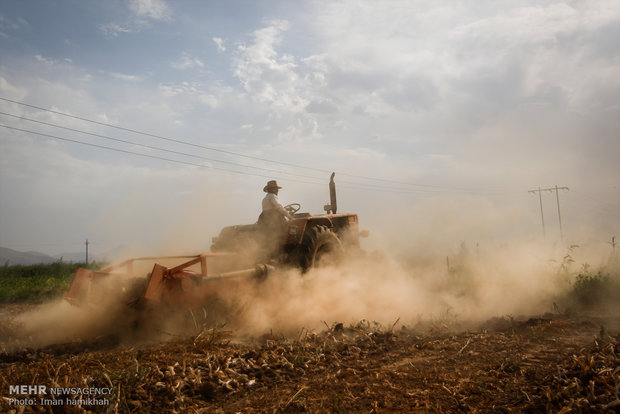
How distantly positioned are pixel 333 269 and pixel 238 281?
2610mm

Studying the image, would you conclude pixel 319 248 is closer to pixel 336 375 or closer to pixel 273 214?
pixel 273 214

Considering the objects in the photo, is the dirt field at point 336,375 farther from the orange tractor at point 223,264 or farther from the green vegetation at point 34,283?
the green vegetation at point 34,283

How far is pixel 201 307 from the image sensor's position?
237 inches

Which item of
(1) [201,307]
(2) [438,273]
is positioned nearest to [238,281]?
(1) [201,307]

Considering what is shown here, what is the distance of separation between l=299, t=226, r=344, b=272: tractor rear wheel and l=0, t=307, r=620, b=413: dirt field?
2535 mm

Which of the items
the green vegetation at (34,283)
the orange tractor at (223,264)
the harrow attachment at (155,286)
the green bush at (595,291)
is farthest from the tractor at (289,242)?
the green vegetation at (34,283)

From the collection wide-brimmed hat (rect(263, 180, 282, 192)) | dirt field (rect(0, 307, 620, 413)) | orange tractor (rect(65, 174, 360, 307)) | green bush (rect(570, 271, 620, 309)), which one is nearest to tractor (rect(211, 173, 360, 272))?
orange tractor (rect(65, 174, 360, 307))

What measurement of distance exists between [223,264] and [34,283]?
1737 centimetres

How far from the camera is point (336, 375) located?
4.02 meters

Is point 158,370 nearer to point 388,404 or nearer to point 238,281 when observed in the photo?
point 388,404

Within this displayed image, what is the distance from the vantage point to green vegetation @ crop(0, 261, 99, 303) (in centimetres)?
1524

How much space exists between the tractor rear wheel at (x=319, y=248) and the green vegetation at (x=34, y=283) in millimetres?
9033

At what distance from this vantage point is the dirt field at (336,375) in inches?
123

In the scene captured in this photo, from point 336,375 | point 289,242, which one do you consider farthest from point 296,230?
point 336,375
